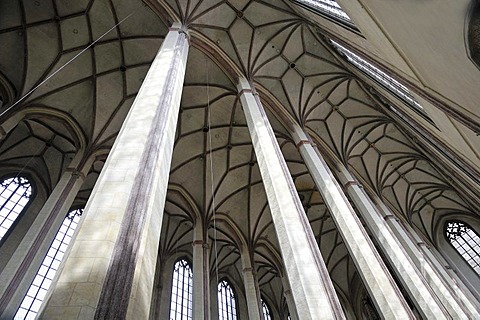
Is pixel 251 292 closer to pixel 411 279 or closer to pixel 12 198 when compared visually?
pixel 411 279

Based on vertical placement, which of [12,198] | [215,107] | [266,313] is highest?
[215,107]

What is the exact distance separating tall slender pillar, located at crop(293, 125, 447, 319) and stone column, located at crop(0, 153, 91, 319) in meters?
7.66

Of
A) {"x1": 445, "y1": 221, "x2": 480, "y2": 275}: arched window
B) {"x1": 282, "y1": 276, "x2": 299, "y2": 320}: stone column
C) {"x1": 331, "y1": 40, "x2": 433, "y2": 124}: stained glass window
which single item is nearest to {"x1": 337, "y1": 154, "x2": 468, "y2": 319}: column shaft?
{"x1": 331, "y1": 40, "x2": 433, "y2": 124}: stained glass window

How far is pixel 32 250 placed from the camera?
826 centimetres

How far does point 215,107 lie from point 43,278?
A: 338 inches

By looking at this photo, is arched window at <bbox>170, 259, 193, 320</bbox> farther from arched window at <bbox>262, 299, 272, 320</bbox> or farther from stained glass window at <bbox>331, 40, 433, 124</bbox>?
stained glass window at <bbox>331, 40, 433, 124</bbox>

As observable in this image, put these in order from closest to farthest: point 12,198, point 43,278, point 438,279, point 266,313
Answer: point 43,278 → point 438,279 → point 12,198 → point 266,313

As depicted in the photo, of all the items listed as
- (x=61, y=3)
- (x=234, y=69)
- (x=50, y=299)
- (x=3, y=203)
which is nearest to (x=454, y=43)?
(x=50, y=299)

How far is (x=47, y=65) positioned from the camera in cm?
1185

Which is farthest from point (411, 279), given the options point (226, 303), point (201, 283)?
point (226, 303)

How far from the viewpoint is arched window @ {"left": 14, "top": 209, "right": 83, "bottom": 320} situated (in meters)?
9.08

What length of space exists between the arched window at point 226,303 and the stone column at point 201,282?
13.0 feet

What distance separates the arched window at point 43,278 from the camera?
29.8 feet

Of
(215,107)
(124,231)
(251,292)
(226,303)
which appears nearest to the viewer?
(124,231)
